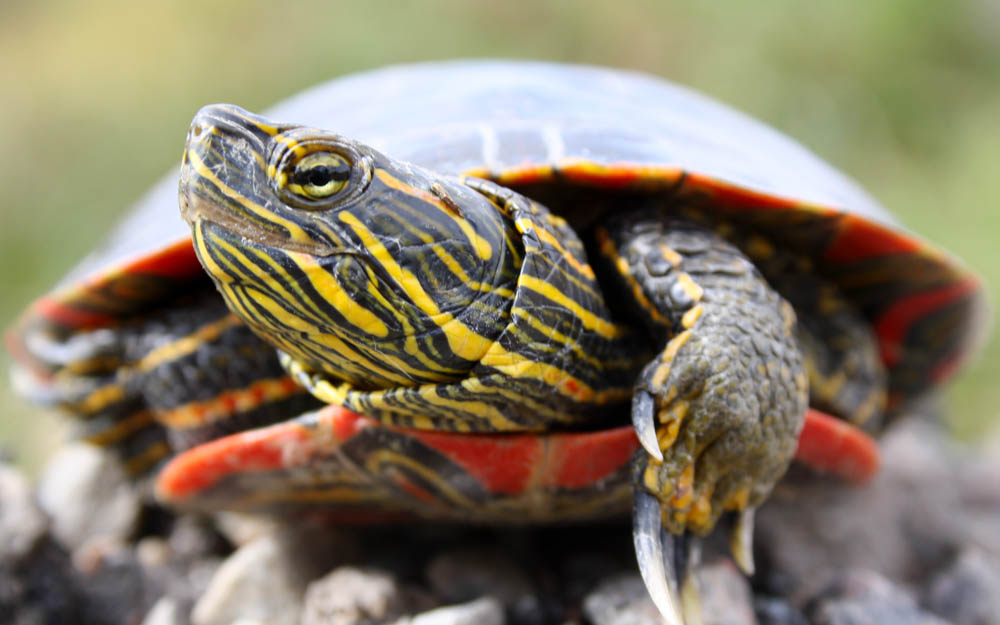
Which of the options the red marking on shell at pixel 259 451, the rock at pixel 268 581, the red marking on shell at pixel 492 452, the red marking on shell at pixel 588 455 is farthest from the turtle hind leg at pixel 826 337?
the rock at pixel 268 581


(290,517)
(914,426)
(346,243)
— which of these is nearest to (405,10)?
(914,426)

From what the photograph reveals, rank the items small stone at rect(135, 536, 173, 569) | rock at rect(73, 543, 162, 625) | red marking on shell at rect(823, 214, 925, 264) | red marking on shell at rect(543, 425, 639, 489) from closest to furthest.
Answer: red marking on shell at rect(543, 425, 639, 489), red marking on shell at rect(823, 214, 925, 264), rock at rect(73, 543, 162, 625), small stone at rect(135, 536, 173, 569)

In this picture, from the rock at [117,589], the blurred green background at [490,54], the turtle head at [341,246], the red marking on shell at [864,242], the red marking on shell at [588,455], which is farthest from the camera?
the blurred green background at [490,54]

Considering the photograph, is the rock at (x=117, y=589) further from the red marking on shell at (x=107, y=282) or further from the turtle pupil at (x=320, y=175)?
the turtle pupil at (x=320, y=175)

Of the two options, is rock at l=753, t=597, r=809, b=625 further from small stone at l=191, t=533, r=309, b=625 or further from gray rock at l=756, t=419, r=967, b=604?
small stone at l=191, t=533, r=309, b=625

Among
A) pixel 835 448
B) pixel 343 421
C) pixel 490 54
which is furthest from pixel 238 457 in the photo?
pixel 490 54

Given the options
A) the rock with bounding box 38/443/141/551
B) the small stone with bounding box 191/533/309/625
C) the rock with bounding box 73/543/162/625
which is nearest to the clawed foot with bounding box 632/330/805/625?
the small stone with bounding box 191/533/309/625
